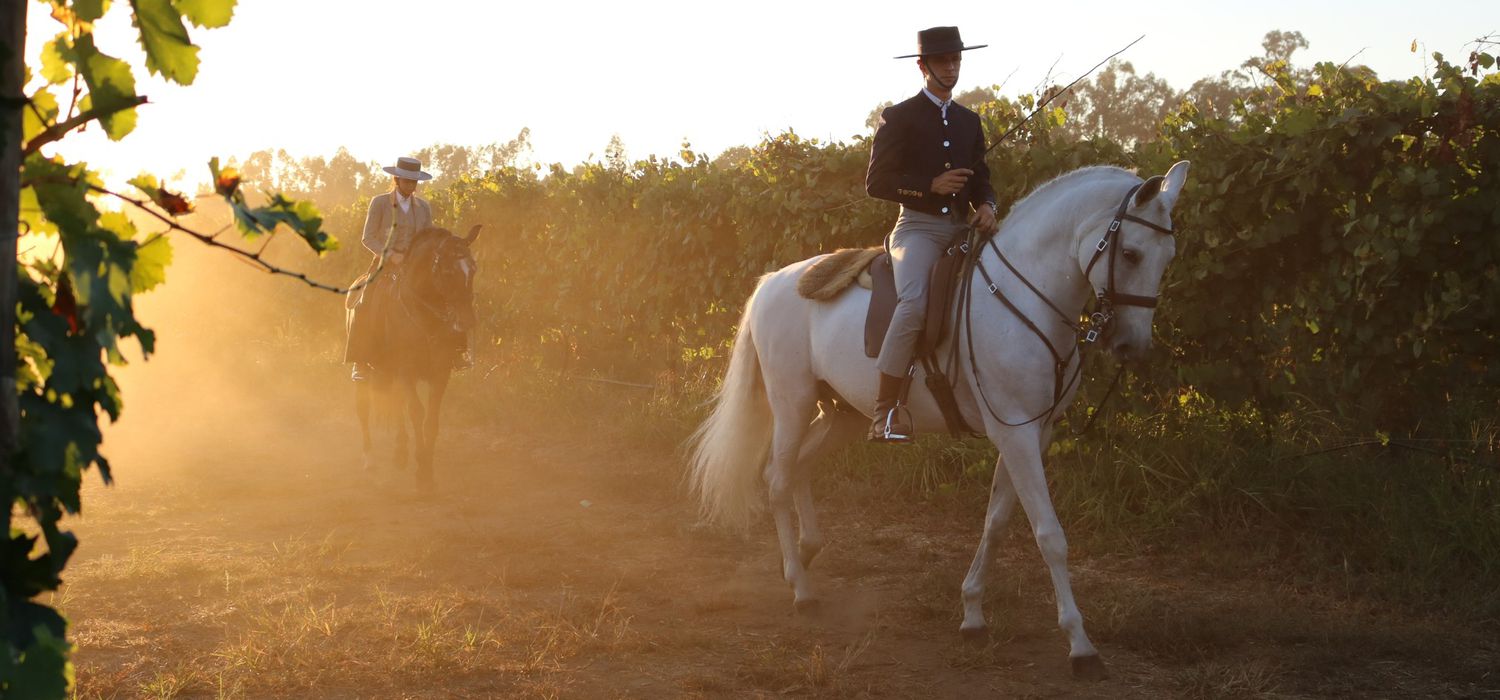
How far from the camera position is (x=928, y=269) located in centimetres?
594

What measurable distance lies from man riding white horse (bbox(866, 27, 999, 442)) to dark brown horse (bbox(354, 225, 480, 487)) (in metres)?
4.33

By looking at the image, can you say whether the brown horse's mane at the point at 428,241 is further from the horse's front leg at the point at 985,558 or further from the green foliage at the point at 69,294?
the green foliage at the point at 69,294

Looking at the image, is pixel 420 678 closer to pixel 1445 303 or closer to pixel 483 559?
pixel 483 559

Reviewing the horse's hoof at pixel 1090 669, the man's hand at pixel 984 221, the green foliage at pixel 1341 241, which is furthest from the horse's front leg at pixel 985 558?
the green foliage at pixel 1341 241

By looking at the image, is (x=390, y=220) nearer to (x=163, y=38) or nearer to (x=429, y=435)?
(x=429, y=435)

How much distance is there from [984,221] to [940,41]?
3.08 feet

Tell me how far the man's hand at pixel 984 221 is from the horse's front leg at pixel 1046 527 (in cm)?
102

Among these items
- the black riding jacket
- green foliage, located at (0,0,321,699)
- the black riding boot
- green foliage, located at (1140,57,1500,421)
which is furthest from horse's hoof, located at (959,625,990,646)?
green foliage, located at (0,0,321,699)

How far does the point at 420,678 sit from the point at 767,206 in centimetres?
557

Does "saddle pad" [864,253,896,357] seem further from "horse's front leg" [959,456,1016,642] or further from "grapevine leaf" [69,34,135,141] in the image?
"grapevine leaf" [69,34,135,141]

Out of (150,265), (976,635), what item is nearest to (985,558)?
(976,635)

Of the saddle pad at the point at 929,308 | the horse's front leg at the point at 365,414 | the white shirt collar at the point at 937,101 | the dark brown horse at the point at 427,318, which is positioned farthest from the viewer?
the horse's front leg at the point at 365,414

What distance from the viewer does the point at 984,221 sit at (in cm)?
597

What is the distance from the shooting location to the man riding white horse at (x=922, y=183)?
233 inches
